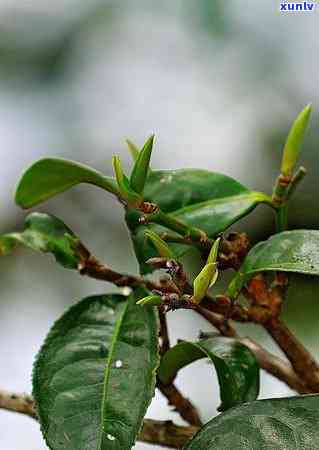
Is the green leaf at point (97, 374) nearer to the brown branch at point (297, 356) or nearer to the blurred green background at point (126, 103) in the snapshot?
the brown branch at point (297, 356)

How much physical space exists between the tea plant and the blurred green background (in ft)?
3.02

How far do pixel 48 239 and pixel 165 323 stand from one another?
109 mm

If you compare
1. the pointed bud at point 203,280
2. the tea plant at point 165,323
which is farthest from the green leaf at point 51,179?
the pointed bud at point 203,280

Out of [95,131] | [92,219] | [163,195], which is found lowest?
[92,219]

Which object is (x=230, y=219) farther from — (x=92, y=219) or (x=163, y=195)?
(x=92, y=219)

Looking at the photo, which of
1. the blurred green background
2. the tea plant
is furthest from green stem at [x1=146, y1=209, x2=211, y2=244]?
the blurred green background

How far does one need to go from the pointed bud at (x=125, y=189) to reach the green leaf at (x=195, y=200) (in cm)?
6

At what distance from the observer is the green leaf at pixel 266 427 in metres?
0.40

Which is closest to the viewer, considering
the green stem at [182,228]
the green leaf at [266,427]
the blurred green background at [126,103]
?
the green leaf at [266,427]

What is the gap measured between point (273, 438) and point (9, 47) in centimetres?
155

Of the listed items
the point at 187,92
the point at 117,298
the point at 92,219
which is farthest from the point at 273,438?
the point at 187,92

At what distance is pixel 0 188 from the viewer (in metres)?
1.65

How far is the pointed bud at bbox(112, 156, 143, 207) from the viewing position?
469mm

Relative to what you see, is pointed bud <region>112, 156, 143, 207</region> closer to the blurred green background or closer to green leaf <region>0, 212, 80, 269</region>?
green leaf <region>0, 212, 80, 269</region>
